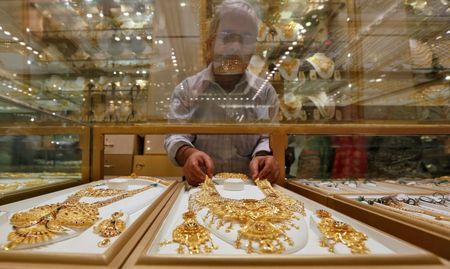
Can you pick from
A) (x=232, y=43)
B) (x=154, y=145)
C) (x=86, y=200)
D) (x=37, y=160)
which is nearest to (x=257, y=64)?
(x=232, y=43)

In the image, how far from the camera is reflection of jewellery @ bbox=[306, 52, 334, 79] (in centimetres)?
222

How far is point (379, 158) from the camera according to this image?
5.84 feet

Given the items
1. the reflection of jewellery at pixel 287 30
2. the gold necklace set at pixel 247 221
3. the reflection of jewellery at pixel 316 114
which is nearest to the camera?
the gold necklace set at pixel 247 221

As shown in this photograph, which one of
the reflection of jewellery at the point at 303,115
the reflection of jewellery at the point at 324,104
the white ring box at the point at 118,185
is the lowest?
the white ring box at the point at 118,185

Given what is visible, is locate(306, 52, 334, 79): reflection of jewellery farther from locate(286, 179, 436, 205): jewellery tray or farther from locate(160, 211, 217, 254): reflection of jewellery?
locate(160, 211, 217, 254): reflection of jewellery

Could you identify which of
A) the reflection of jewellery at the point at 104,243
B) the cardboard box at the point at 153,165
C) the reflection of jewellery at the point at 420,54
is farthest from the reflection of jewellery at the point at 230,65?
the reflection of jewellery at the point at 420,54

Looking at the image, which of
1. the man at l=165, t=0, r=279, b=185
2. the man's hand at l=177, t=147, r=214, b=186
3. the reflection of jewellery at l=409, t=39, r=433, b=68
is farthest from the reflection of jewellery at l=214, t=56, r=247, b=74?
the reflection of jewellery at l=409, t=39, r=433, b=68

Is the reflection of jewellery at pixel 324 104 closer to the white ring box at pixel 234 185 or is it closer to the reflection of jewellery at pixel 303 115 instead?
the reflection of jewellery at pixel 303 115

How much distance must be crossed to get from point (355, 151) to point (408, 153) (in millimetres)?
358

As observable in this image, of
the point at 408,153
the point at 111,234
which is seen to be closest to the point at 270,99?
the point at 408,153

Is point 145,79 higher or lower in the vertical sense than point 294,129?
higher

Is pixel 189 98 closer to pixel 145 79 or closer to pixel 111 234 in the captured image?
pixel 145 79

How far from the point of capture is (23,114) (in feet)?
3.26

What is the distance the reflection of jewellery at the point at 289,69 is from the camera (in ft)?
7.43
